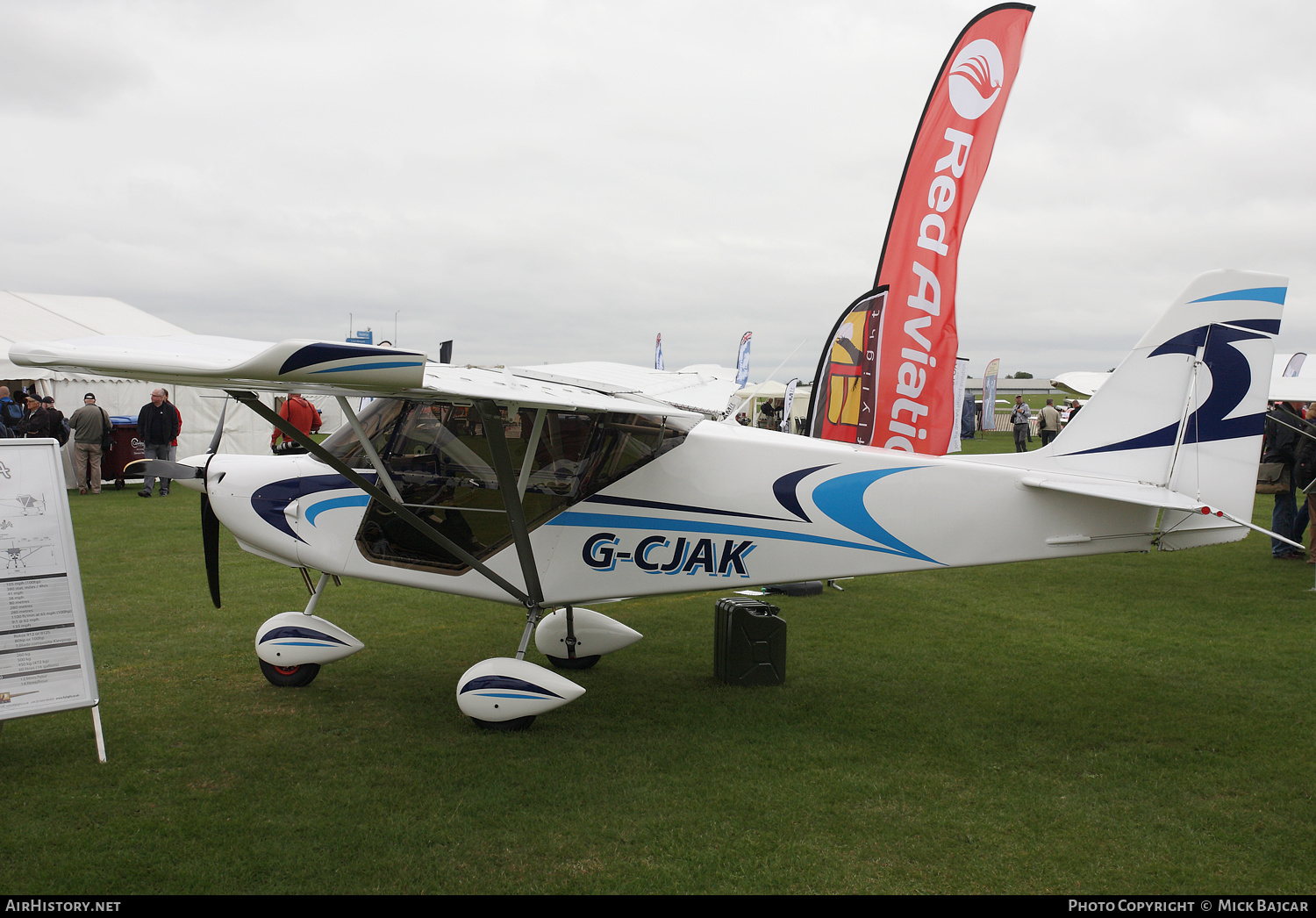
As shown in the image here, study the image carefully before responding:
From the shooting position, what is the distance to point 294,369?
3180 mm

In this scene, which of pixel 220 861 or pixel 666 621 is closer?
pixel 220 861

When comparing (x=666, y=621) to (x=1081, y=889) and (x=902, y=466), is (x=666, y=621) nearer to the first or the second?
(x=902, y=466)

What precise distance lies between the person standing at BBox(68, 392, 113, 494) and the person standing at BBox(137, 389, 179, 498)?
2.20 ft

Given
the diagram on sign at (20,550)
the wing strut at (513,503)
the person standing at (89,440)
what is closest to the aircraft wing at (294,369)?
the wing strut at (513,503)

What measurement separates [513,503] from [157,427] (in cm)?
1322

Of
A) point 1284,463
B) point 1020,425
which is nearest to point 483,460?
point 1284,463

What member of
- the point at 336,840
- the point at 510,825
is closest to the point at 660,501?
the point at 510,825

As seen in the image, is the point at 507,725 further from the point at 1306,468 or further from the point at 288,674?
the point at 1306,468

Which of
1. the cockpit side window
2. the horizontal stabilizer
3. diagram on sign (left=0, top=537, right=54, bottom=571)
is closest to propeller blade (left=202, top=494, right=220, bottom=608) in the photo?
diagram on sign (left=0, top=537, right=54, bottom=571)

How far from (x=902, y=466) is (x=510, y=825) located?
8.94 ft

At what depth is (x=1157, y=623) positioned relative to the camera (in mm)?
7160

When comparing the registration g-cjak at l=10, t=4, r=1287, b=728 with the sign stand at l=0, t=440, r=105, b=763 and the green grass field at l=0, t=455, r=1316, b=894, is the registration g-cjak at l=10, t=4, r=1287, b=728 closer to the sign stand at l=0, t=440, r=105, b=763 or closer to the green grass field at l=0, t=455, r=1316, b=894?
the green grass field at l=0, t=455, r=1316, b=894

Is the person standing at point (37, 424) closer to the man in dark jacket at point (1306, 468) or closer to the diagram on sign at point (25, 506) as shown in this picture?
the diagram on sign at point (25, 506)

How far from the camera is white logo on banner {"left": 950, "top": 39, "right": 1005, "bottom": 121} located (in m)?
8.02
